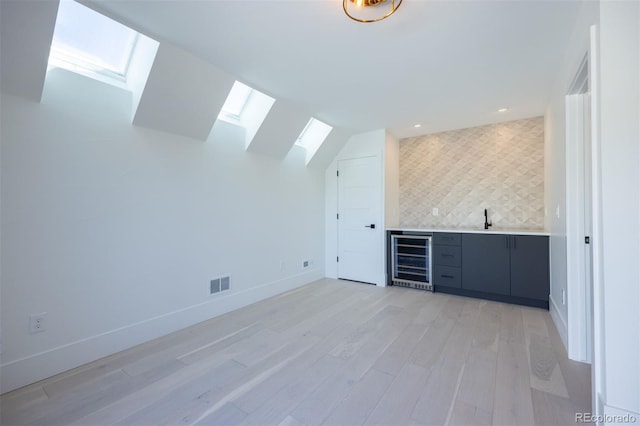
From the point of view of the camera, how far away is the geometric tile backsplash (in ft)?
12.1

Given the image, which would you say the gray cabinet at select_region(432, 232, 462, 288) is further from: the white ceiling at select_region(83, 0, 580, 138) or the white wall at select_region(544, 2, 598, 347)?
the white ceiling at select_region(83, 0, 580, 138)

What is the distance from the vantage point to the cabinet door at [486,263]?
3343mm

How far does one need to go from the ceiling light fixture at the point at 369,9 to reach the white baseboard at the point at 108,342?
294cm

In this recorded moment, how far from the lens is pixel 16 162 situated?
1.77 meters

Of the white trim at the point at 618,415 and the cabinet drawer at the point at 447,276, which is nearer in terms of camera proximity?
the white trim at the point at 618,415

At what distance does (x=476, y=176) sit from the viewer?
4.05 metres

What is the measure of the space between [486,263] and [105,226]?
4171 millimetres

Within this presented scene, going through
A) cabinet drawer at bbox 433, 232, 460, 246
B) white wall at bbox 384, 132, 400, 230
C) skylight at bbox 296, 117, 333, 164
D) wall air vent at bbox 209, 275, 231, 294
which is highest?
skylight at bbox 296, 117, 333, 164

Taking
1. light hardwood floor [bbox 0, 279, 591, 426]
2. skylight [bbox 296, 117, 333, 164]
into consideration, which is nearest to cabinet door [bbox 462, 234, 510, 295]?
light hardwood floor [bbox 0, 279, 591, 426]

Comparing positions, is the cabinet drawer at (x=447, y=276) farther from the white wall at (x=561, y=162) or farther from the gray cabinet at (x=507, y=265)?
the white wall at (x=561, y=162)

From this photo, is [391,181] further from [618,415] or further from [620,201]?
[618,415]

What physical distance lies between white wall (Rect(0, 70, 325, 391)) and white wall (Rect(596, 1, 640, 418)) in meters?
3.10

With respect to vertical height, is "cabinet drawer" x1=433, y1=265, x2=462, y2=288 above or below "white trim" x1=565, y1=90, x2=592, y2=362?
below

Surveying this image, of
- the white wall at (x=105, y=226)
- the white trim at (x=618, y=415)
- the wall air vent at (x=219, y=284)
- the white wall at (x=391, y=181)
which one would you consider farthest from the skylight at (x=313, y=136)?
the white trim at (x=618, y=415)
